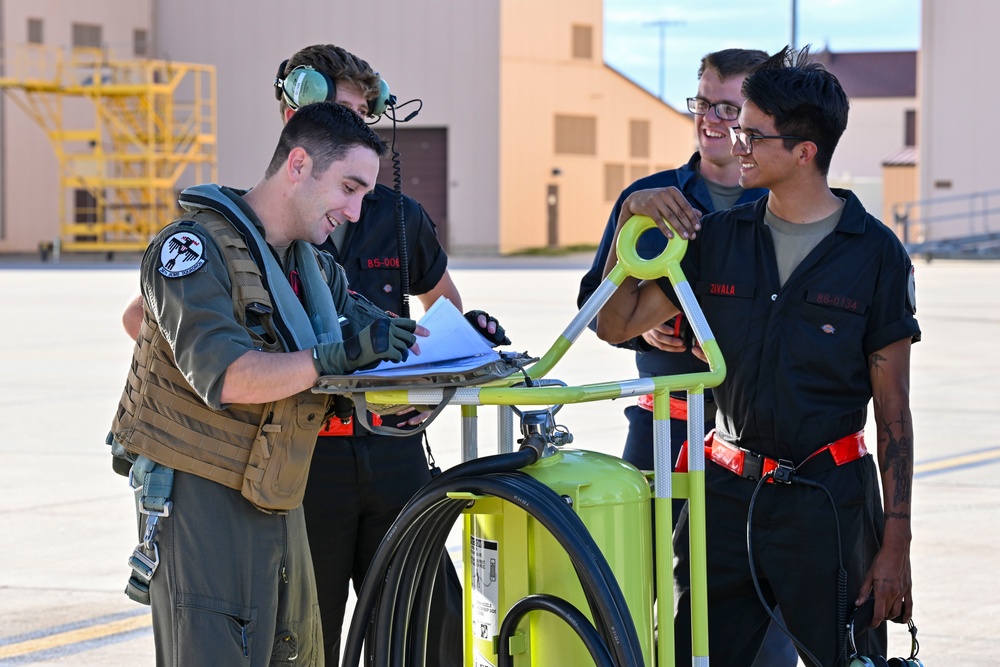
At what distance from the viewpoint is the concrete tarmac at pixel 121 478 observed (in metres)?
5.23

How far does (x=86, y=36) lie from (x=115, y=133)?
556 cm

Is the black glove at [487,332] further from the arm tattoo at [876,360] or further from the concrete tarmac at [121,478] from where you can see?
the concrete tarmac at [121,478]

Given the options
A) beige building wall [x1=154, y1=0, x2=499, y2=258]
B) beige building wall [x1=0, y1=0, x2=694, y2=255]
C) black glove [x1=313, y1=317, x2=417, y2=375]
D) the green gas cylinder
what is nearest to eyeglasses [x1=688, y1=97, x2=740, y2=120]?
the green gas cylinder

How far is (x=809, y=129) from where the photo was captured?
335cm

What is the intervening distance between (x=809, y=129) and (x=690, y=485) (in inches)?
37.8

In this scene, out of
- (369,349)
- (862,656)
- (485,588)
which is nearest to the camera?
(369,349)

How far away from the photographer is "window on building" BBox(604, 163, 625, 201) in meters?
48.5

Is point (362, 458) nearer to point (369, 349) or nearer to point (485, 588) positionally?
point (485, 588)

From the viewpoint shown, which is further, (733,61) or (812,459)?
(733,61)

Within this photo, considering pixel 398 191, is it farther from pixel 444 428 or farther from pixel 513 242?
pixel 513 242

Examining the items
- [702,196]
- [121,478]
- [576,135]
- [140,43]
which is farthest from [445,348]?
[140,43]

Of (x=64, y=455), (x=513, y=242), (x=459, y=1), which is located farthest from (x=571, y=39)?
(x=64, y=455)

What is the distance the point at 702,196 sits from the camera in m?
4.38

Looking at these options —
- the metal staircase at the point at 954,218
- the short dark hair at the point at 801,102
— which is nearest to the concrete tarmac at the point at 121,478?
the short dark hair at the point at 801,102
